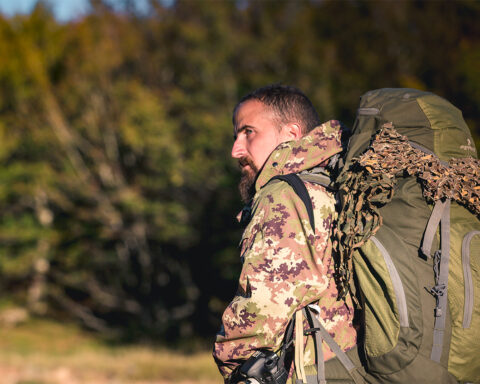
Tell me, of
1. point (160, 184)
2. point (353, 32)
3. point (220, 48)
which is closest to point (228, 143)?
point (160, 184)

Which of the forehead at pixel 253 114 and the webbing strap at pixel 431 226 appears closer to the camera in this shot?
the webbing strap at pixel 431 226

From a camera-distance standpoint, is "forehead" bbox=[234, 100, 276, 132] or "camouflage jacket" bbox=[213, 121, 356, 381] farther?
"forehead" bbox=[234, 100, 276, 132]

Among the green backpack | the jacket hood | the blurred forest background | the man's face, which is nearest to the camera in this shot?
the green backpack

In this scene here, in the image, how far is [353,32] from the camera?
1944cm

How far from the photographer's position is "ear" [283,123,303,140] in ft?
8.02

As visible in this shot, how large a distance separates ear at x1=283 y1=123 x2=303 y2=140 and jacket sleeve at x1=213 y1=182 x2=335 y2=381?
47 centimetres

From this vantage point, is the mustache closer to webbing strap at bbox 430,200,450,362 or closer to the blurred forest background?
webbing strap at bbox 430,200,450,362

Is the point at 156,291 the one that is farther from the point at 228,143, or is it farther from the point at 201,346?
the point at 228,143

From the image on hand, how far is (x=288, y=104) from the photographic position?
2.47 meters

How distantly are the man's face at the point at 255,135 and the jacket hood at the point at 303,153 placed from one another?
0.17m

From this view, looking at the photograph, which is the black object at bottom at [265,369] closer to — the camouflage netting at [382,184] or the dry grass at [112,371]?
the camouflage netting at [382,184]

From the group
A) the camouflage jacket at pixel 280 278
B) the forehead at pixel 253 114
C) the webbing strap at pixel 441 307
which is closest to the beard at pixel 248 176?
the forehead at pixel 253 114

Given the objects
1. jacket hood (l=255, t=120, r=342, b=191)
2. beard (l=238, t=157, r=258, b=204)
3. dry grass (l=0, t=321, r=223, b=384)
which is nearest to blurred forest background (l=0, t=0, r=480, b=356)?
dry grass (l=0, t=321, r=223, b=384)

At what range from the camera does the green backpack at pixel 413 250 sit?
1.77m
